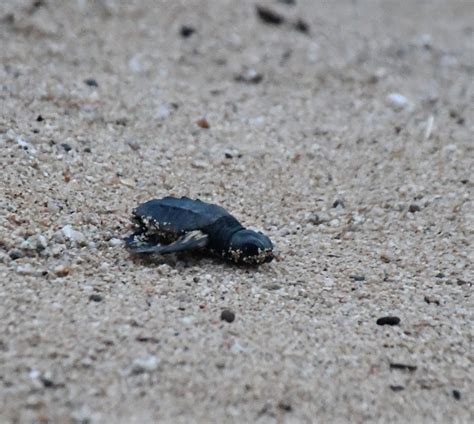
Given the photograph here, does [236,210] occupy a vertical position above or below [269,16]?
below

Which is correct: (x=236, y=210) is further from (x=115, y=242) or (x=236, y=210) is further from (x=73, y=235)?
(x=73, y=235)

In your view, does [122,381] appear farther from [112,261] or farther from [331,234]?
[331,234]

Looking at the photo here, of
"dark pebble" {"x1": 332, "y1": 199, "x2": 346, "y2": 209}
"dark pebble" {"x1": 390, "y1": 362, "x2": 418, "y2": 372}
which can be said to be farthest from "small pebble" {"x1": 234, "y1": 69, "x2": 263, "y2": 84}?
"dark pebble" {"x1": 390, "y1": 362, "x2": 418, "y2": 372}

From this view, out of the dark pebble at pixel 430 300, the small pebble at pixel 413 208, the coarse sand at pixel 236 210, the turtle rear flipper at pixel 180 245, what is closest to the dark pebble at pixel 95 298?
the coarse sand at pixel 236 210

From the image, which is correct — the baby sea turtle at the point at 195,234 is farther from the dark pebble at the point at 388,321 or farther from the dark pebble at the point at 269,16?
the dark pebble at the point at 269,16

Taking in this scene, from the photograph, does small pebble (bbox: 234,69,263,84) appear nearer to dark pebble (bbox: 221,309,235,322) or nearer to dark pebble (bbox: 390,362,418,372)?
dark pebble (bbox: 221,309,235,322)

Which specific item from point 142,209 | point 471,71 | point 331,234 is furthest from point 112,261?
point 471,71

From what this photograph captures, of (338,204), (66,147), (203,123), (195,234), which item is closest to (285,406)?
(195,234)
